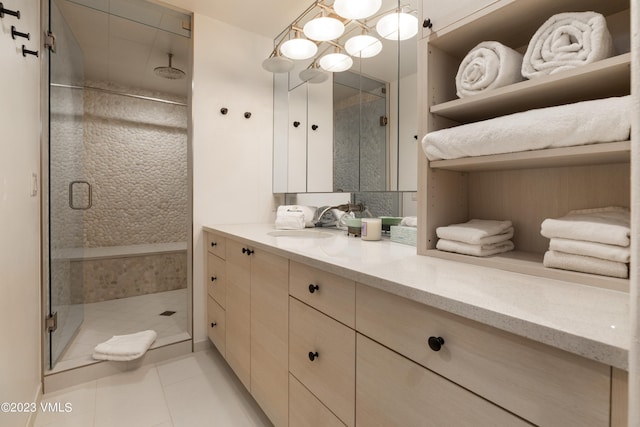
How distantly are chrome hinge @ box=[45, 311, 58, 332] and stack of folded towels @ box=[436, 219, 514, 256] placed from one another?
6.97ft

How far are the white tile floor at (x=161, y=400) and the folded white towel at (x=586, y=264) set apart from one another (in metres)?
1.42

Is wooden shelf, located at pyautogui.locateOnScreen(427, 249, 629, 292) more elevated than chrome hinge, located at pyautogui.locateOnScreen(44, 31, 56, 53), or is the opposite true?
chrome hinge, located at pyautogui.locateOnScreen(44, 31, 56, 53)

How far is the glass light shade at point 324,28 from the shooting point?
1.59 metres

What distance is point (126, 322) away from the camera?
253 centimetres

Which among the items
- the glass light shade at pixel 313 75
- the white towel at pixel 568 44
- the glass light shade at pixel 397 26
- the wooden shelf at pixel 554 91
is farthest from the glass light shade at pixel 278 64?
the white towel at pixel 568 44

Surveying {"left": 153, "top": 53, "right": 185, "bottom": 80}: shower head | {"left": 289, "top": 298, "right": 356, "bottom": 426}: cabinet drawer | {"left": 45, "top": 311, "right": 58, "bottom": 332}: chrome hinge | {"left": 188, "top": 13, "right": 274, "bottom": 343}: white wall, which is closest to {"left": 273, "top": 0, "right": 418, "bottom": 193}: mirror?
{"left": 188, "top": 13, "right": 274, "bottom": 343}: white wall

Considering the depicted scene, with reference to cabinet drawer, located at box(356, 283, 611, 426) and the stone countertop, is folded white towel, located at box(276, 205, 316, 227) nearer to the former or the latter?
the stone countertop

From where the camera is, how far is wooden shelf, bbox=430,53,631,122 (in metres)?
0.66

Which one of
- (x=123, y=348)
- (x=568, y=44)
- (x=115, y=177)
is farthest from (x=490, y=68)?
(x=115, y=177)

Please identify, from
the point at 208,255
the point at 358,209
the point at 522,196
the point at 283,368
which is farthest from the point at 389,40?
the point at 208,255

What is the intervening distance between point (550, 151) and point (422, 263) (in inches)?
17.4

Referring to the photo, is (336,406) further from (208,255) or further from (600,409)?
(208,255)

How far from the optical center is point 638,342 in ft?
1.09

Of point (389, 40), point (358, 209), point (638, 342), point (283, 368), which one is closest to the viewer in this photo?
point (638, 342)
